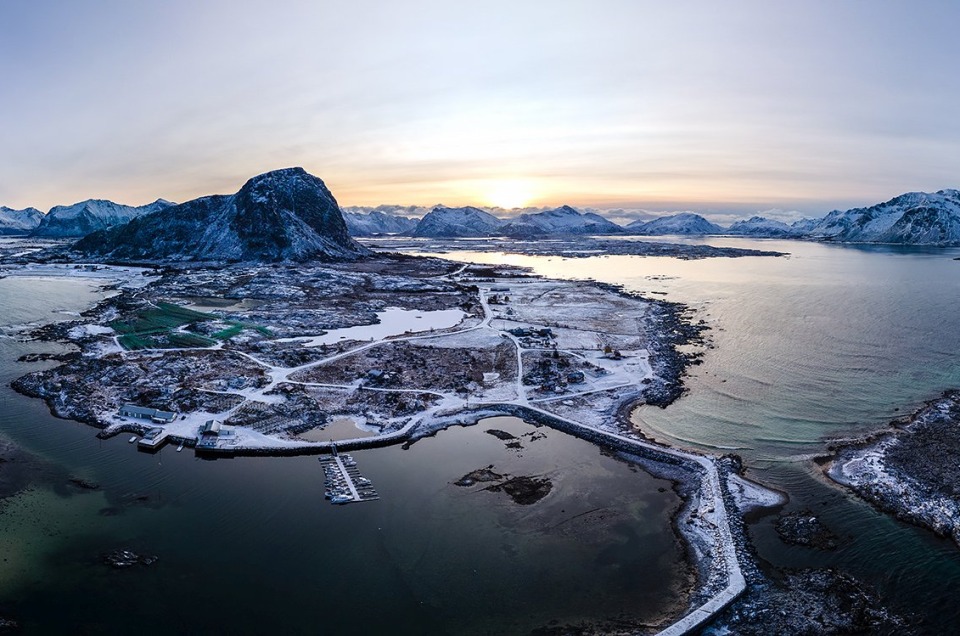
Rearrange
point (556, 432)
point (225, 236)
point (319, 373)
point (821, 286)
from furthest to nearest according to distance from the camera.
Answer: point (225, 236), point (821, 286), point (319, 373), point (556, 432)

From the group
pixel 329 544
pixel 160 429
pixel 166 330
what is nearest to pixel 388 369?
pixel 160 429

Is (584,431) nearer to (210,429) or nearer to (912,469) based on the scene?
(912,469)

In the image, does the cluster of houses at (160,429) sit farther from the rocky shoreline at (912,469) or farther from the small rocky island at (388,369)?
the rocky shoreline at (912,469)

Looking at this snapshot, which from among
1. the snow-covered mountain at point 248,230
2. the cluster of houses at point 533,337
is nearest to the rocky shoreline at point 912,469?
the cluster of houses at point 533,337

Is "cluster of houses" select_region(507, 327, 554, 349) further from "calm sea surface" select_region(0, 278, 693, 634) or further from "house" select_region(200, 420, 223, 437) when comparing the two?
"house" select_region(200, 420, 223, 437)

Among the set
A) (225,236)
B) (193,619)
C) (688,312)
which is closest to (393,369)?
(193,619)

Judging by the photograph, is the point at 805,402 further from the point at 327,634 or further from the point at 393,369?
the point at 327,634

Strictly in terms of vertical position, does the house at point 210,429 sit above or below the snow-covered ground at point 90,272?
below

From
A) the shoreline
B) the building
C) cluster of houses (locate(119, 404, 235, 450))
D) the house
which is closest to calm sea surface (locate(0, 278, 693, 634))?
the shoreline
